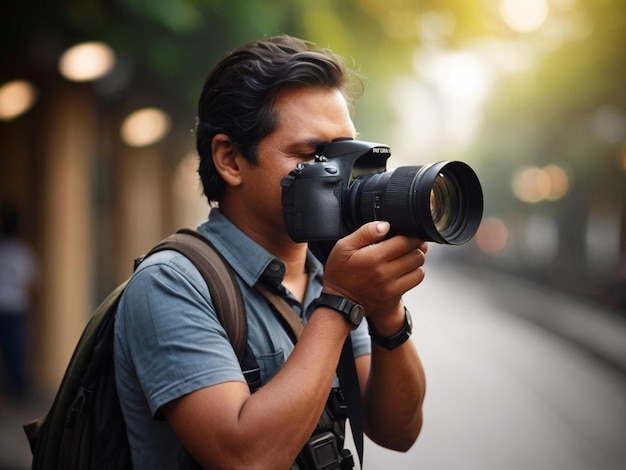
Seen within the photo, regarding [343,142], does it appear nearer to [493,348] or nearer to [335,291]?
[335,291]

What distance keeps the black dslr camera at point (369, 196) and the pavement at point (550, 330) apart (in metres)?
3.67

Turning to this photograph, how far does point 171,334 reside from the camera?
57.3 inches

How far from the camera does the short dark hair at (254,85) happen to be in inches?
68.6

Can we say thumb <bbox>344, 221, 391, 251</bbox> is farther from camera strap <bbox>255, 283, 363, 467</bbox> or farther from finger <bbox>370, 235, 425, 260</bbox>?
camera strap <bbox>255, 283, 363, 467</bbox>

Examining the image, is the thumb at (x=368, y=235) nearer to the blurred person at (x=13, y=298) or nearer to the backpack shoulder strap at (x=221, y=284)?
the backpack shoulder strap at (x=221, y=284)

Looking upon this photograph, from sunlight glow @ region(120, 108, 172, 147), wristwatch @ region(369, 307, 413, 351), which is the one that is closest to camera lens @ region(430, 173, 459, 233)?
wristwatch @ region(369, 307, 413, 351)

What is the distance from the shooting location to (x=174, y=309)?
1.47 m

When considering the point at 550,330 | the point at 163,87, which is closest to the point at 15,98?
the point at 163,87

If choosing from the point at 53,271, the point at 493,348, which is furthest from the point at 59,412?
the point at 493,348

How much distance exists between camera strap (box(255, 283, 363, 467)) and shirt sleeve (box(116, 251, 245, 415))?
19cm

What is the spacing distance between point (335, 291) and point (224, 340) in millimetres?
244

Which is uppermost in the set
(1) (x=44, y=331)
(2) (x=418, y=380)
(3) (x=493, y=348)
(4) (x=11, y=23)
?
(4) (x=11, y=23)

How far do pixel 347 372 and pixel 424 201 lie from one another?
0.48 m

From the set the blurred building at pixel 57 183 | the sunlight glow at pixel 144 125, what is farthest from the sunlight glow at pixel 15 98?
the sunlight glow at pixel 144 125
